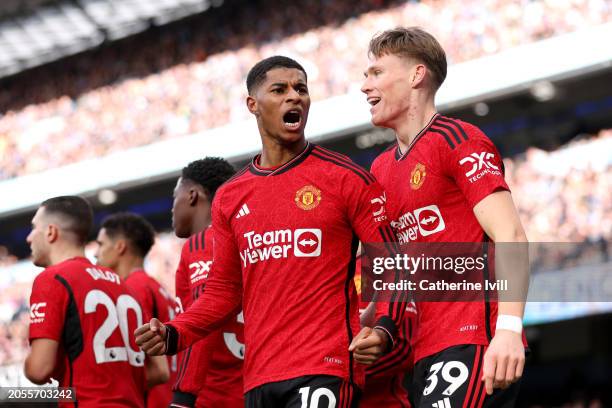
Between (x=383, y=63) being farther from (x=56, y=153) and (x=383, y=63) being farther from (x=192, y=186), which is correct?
(x=56, y=153)

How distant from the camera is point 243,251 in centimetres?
345

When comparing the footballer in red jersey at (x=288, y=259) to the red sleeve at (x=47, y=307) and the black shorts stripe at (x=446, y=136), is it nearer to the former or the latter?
the black shorts stripe at (x=446, y=136)

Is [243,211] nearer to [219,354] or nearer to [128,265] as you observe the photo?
[219,354]

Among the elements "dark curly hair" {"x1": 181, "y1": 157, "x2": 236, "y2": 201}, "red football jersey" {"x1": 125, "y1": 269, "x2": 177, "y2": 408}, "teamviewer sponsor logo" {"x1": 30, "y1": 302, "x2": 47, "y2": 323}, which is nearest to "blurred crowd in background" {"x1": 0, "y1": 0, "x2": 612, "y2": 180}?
"red football jersey" {"x1": 125, "y1": 269, "x2": 177, "y2": 408}

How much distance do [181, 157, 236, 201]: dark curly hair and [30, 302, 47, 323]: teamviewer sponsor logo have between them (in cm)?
107

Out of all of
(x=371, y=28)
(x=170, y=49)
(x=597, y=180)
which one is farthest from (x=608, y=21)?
(x=170, y=49)

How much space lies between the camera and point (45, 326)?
4406 mm

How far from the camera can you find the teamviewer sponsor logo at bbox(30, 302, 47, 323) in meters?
4.42

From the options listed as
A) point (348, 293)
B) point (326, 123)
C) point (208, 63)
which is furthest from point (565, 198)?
point (348, 293)

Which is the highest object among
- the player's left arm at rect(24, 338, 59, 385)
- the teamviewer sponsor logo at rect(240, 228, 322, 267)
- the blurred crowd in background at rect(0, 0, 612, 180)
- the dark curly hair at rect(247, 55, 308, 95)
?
the blurred crowd in background at rect(0, 0, 612, 180)

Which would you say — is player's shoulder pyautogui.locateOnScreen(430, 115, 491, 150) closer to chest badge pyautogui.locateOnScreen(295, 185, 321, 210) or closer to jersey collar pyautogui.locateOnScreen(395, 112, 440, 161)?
jersey collar pyautogui.locateOnScreen(395, 112, 440, 161)

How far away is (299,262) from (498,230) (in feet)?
2.31

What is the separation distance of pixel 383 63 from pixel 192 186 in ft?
5.87

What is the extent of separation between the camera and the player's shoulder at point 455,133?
125 inches
